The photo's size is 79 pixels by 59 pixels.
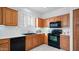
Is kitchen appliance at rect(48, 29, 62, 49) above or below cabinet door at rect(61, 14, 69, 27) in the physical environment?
below

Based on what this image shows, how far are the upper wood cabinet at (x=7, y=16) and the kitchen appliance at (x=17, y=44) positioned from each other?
69 cm

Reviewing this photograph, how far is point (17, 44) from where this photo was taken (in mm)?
3525

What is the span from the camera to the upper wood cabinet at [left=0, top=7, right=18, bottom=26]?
2985 mm

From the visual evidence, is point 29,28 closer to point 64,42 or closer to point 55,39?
point 55,39

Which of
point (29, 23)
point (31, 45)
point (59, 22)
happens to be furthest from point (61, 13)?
point (31, 45)

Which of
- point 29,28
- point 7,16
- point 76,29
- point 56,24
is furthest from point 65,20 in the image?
point 7,16

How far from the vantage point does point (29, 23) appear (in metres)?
5.46

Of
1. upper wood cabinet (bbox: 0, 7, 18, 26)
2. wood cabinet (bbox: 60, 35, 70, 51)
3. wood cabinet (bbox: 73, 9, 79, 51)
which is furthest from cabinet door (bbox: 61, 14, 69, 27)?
upper wood cabinet (bbox: 0, 7, 18, 26)

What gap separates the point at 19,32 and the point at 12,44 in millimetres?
1226

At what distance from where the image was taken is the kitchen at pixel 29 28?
3.17 m

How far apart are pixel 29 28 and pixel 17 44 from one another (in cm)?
198

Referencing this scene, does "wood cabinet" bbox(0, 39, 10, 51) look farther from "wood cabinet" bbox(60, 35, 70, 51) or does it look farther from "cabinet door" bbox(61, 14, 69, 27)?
"cabinet door" bbox(61, 14, 69, 27)

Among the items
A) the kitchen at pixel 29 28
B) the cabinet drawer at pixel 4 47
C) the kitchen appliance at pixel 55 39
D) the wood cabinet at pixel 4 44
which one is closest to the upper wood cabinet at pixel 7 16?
the kitchen at pixel 29 28
